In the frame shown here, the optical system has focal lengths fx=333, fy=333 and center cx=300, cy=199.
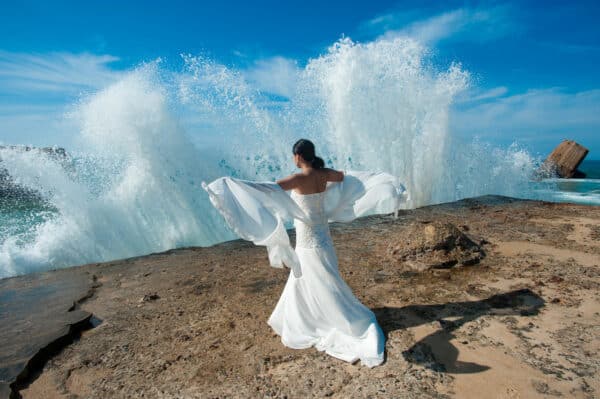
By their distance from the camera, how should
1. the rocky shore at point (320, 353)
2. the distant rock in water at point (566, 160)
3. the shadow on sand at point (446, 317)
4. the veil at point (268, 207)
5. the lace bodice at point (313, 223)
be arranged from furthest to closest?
the distant rock in water at point (566, 160) → the lace bodice at point (313, 223) → the veil at point (268, 207) → the shadow on sand at point (446, 317) → the rocky shore at point (320, 353)

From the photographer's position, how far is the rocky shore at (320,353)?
102 inches

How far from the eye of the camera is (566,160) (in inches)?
1077

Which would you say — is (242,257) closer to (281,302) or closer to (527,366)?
(281,302)

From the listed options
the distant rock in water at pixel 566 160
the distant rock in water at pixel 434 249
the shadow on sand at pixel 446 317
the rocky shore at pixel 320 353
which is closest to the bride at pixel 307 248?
the rocky shore at pixel 320 353

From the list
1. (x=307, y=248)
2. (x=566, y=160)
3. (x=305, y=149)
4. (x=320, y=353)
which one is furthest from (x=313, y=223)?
(x=566, y=160)

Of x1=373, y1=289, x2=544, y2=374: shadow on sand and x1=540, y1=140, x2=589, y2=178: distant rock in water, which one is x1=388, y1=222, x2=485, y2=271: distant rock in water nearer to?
x1=373, y1=289, x2=544, y2=374: shadow on sand

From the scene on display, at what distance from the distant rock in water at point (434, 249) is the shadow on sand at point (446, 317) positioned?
112 cm

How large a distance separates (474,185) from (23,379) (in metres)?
14.9

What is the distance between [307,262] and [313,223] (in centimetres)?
40

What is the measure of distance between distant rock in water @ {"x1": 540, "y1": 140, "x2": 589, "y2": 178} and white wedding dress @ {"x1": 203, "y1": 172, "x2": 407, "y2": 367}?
29.8 metres

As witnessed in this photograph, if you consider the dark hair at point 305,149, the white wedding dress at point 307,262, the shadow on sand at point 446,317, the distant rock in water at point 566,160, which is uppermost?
the dark hair at point 305,149

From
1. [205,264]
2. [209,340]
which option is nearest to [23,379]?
[209,340]

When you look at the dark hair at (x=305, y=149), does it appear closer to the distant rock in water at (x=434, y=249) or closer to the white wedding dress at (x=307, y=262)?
the white wedding dress at (x=307, y=262)

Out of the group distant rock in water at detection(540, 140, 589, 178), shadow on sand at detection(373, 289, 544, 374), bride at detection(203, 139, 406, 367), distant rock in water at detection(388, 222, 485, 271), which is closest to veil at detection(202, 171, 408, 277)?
bride at detection(203, 139, 406, 367)
